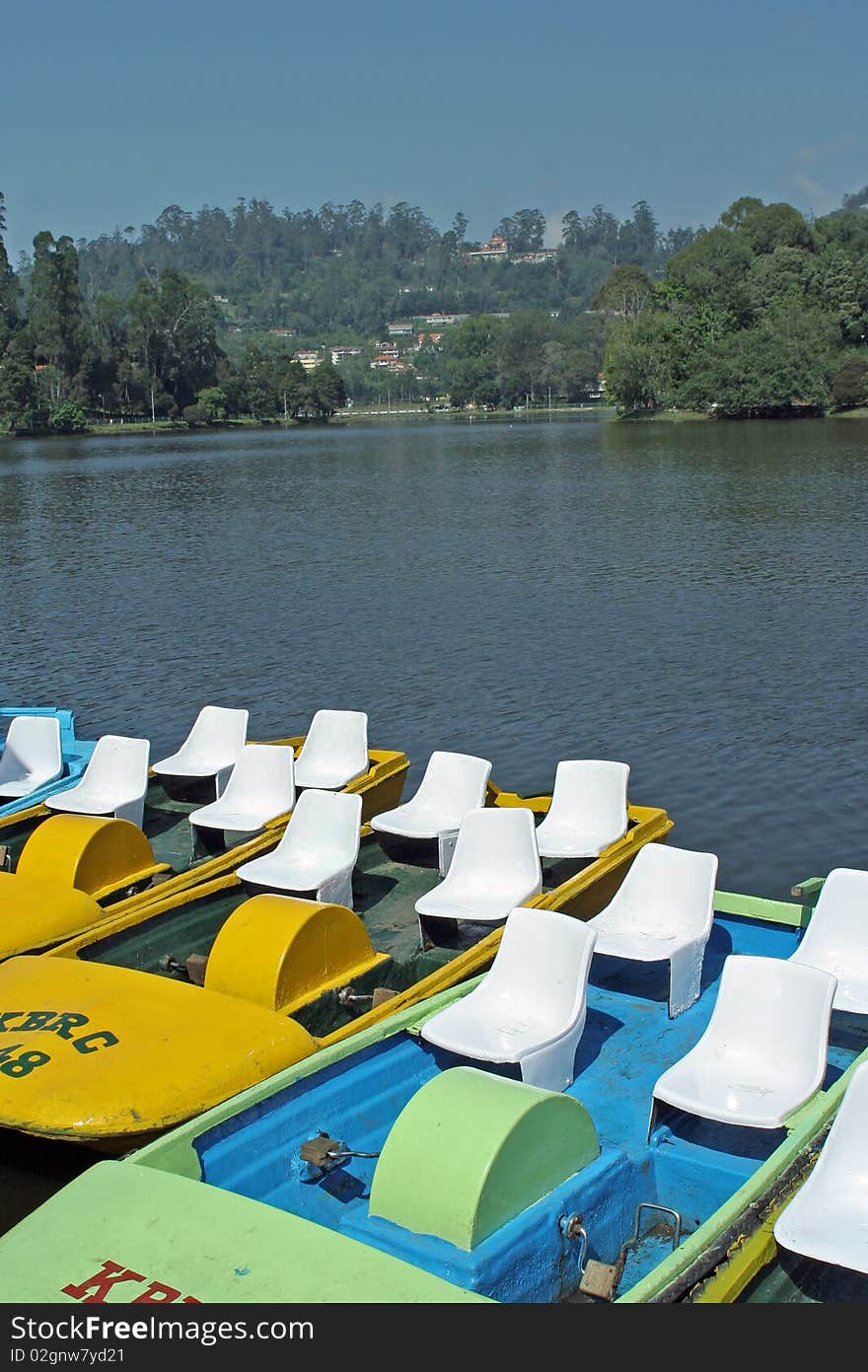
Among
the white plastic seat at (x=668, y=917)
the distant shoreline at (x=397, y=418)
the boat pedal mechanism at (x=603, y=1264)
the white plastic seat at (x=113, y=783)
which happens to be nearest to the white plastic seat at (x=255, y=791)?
the white plastic seat at (x=113, y=783)

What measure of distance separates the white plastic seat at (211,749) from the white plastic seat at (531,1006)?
19.4ft

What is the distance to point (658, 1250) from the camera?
5969 millimetres

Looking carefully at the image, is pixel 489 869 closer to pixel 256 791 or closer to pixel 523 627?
pixel 256 791

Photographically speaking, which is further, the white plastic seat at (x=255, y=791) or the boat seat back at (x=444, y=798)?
the white plastic seat at (x=255, y=791)

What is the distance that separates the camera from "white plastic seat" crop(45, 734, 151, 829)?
40.0ft

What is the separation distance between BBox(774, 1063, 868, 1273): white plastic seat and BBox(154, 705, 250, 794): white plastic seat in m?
8.21

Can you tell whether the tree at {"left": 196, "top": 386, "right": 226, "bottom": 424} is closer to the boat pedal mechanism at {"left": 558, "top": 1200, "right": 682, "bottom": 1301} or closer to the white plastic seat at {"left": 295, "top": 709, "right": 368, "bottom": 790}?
the white plastic seat at {"left": 295, "top": 709, "right": 368, "bottom": 790}

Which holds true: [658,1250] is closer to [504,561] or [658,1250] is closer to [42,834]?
[42,834]

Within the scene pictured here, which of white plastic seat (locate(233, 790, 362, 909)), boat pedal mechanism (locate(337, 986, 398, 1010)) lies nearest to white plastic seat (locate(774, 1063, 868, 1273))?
boat pedal mechanism (locate(337, 986, 398, 1010))

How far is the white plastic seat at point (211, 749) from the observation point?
13117 mm

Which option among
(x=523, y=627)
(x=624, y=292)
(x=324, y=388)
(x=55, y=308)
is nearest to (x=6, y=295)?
(x=55, y=308)

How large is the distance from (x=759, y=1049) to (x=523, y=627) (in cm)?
1846

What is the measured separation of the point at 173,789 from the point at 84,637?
13.7 meters

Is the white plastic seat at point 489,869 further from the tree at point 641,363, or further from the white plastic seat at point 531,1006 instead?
the tree at point 641,363
